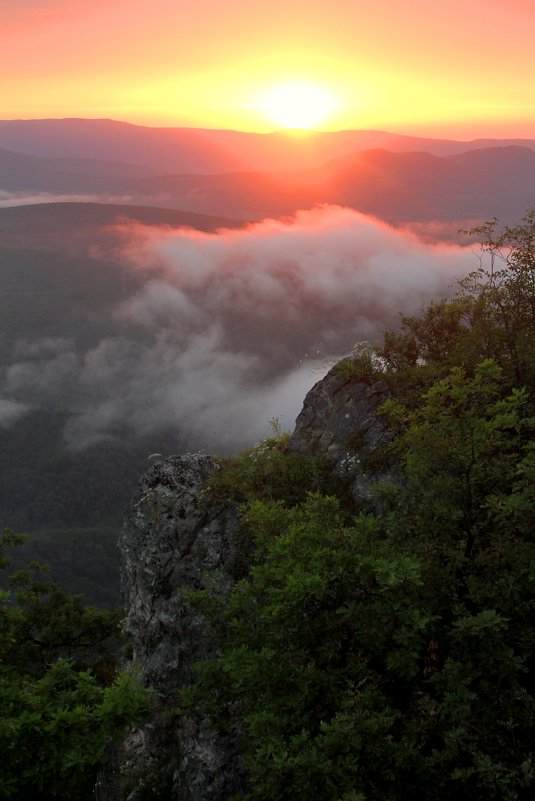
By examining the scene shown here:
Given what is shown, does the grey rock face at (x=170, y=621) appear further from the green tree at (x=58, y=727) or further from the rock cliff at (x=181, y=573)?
the green tree at (x=58, y=727)

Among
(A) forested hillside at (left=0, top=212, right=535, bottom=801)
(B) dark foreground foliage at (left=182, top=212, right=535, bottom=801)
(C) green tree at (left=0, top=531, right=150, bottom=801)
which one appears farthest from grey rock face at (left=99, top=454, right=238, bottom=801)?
(B) dark foreground foliage at (left=182, top=212, right=535, bottom=801)

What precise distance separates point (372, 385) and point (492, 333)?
4199mm

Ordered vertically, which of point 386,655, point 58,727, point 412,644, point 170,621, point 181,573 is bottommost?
point 170,621

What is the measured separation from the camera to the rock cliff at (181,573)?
1443cm

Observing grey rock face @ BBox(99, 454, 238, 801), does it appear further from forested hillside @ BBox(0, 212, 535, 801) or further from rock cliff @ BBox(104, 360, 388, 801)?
forested hillside @ BBox(0, 212, 535, 801)

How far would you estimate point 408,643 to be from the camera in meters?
7.94

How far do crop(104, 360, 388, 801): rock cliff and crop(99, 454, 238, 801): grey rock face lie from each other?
0.03 metres

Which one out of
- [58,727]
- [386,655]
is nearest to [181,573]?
[58,727]

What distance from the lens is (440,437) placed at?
9.32 m

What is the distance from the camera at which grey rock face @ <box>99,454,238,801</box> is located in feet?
46.4

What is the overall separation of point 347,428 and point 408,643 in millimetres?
10473

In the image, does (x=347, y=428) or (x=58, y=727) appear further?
(x=347, y=428)

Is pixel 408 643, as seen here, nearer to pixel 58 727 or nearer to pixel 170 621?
pixel 58 727

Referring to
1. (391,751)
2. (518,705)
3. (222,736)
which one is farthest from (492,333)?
(222,736)
